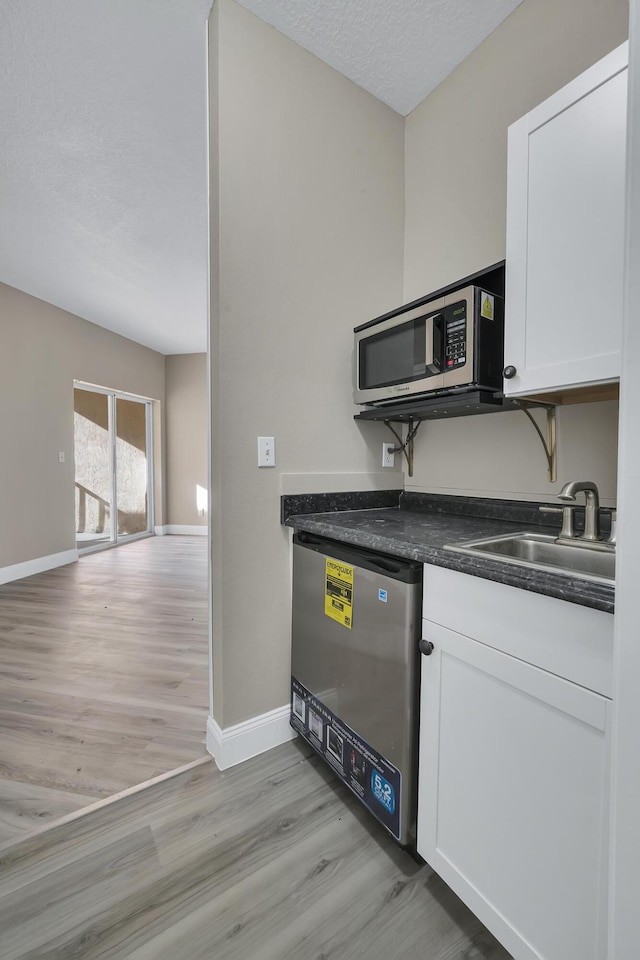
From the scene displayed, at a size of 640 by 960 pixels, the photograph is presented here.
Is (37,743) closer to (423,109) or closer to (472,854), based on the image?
(472,854)

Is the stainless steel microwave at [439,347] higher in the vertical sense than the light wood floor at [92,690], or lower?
Result: higher

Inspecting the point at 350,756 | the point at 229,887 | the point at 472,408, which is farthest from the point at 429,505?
the point at 229,887

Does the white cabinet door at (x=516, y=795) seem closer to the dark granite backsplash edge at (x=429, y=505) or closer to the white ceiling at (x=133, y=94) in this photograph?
the dark granite backsplash edge at (x=429, y=505)

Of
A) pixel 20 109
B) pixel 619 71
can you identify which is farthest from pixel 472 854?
pixel 20 109

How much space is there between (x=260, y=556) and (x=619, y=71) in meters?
1.65

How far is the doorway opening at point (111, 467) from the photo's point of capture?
505cm

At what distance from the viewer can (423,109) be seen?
192cm

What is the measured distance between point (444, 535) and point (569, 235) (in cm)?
85

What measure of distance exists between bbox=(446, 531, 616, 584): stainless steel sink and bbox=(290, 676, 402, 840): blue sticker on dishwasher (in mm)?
652

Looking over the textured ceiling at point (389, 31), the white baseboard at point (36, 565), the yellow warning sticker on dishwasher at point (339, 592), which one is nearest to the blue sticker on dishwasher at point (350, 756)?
the yellow warning sticker on dishwasher at point (339, 592)

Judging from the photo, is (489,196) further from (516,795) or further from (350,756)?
(350,756)

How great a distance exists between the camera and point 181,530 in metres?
6.47

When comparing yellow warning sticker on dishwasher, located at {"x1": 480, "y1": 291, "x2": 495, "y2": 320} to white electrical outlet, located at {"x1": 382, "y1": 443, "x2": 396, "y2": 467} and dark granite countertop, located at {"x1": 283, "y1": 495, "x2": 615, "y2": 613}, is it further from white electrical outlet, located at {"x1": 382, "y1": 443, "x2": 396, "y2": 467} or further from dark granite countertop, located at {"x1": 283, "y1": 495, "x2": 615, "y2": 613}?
white electrical outlet, located at {"x1": 382, "y1": 443, "x2": 396, "y2": 467}

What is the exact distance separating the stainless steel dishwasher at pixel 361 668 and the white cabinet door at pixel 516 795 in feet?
0.17
